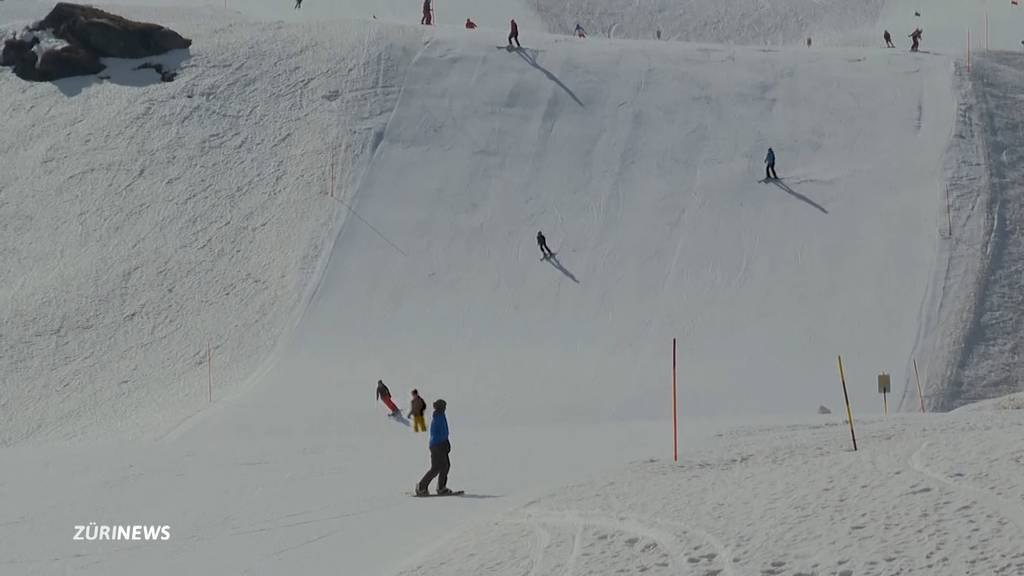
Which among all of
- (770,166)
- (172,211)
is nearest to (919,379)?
(770,166)

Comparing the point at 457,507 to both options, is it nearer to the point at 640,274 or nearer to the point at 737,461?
the point at 737,461

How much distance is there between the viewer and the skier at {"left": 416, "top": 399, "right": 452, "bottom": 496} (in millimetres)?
14219

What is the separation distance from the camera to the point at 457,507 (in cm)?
1353

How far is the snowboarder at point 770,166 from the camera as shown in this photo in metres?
32.6

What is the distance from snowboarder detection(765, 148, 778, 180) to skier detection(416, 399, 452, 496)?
20261 mm

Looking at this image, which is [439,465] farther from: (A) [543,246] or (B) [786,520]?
Answer: (A) [543,246]

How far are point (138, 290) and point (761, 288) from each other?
15.1 m

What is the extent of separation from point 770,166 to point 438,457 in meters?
20.9

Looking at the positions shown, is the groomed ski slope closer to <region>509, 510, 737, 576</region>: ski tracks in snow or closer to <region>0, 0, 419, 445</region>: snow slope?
<region>0, 0, 419, 445</region>: snow slope

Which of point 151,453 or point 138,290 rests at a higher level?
point 138,290

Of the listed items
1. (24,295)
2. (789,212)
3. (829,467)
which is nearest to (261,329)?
(24,295)

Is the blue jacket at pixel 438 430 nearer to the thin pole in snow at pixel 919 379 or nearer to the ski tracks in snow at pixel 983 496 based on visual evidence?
the ski tracks in snow at pixel 983 496

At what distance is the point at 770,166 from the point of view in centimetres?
3281

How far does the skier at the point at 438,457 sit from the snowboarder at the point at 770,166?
20.3 m
